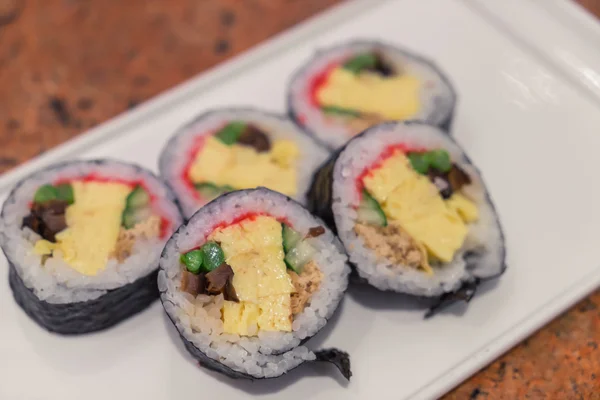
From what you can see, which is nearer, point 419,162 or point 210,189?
point 419,162

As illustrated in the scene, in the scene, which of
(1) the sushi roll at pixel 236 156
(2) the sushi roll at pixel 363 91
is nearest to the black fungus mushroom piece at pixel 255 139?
(1) the sushi roll at pixel 236 156

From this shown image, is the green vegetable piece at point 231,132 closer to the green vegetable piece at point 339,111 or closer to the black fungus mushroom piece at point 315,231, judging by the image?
the green vegetable piece at point 339,111

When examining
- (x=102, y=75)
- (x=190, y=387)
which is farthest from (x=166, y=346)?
(x=102, y=75)

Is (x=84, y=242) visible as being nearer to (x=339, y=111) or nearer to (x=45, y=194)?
(x=45, y=194)

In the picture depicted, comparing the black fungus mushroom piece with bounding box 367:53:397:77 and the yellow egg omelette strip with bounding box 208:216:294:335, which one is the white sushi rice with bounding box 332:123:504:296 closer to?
the yellow egg omelette strip with bounding box 208:216:294:335

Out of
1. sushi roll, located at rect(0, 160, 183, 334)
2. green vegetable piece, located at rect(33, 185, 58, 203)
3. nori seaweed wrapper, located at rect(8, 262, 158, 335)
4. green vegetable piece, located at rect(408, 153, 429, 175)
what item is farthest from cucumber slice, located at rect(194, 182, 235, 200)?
green vegetable piece, located at rect(408, 153, 429, 175)

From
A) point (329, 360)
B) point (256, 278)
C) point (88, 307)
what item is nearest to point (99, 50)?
point (88, 307)
